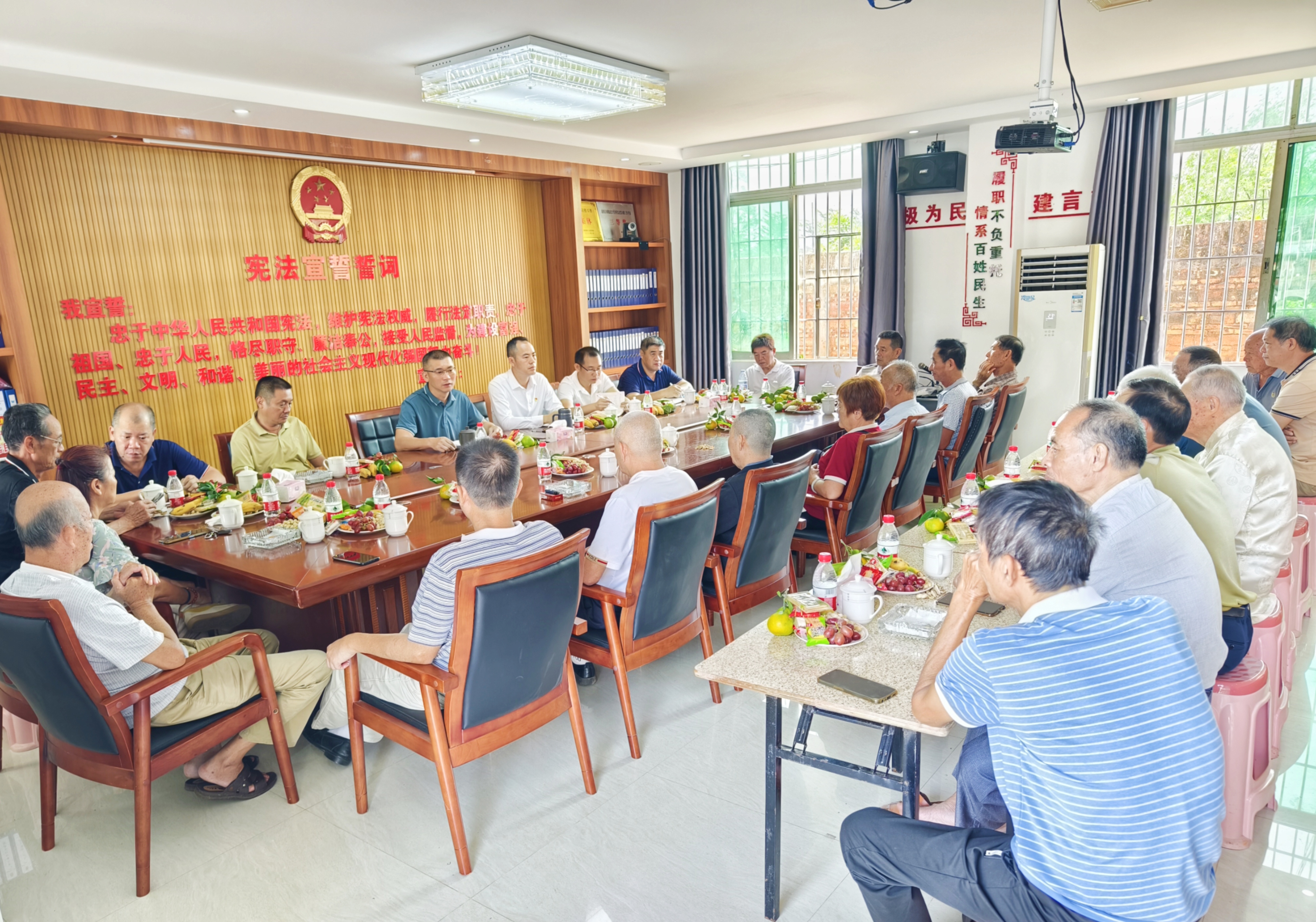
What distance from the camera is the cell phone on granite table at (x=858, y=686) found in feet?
5.79

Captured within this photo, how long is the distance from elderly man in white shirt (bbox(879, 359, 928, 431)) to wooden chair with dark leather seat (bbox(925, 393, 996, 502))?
421 millimetres

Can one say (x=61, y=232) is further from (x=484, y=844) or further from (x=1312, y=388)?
(x=1312, y=388)

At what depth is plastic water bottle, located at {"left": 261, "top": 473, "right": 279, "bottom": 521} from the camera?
3232mm

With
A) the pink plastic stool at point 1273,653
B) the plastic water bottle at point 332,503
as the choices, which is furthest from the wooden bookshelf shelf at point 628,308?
the pink plastic stool at point 1273,653

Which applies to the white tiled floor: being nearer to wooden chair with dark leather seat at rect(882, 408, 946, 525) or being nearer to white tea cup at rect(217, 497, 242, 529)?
white tea cup at rect(217, 497, 242, 529)

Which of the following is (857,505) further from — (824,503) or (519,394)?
(519,394)

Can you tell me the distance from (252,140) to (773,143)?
4.03 meters

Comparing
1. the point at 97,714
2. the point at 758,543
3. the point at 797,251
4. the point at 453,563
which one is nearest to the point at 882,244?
the point at 797,251

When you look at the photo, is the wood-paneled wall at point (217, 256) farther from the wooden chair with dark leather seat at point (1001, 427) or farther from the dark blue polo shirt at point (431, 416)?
the wooden chair with dark leather seat at point (1001, 427)

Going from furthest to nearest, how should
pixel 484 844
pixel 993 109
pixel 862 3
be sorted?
1. pixel 993 109
2. pixel 862 3
3. pixel 484 844

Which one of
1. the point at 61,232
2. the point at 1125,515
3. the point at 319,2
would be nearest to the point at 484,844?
the point at 1125,515

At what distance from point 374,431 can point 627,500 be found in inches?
106

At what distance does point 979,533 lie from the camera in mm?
1521

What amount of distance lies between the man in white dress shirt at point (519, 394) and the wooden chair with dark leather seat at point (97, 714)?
122 inches
